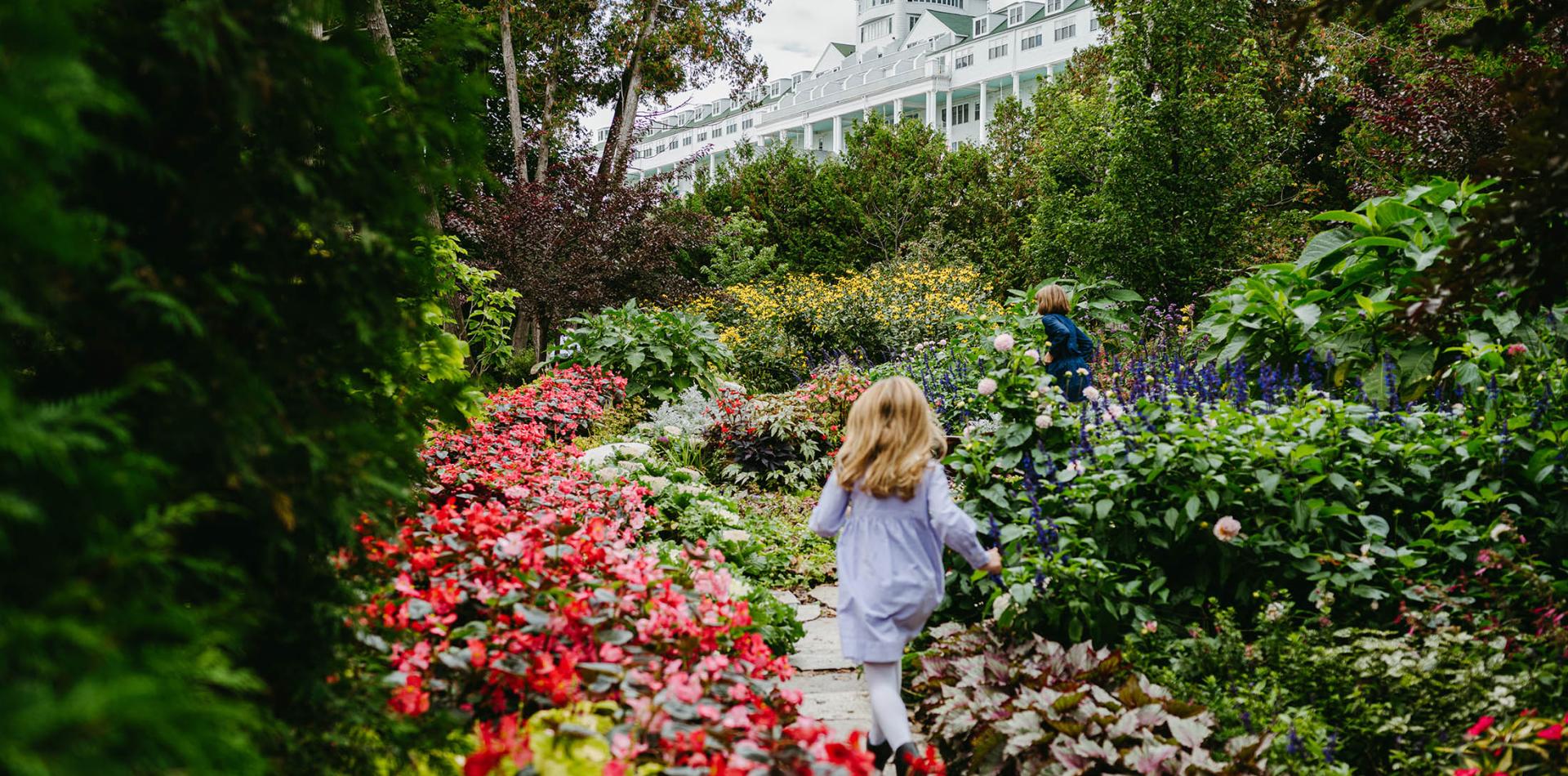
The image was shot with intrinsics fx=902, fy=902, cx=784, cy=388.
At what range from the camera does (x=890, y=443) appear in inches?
132

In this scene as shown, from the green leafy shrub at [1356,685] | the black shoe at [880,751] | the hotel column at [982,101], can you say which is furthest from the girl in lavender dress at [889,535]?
the hotel column at [982,101]

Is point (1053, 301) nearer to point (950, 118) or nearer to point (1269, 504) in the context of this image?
point (1269, 504)

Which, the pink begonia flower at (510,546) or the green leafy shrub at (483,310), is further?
the green leafy shrub at (483,310)

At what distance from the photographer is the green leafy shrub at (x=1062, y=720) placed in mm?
2668

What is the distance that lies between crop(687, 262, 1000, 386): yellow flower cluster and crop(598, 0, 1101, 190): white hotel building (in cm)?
2341

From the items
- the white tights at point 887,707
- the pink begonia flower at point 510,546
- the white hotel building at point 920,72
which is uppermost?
the white hotel building at point 920,72

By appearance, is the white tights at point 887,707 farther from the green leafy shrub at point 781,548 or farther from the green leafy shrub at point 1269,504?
the green leafy shrub at point 781,548

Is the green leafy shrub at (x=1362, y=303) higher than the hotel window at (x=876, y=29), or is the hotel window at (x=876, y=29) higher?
the hotel window at (x=876, y=29)

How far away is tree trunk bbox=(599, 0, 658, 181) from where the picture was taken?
619 inches

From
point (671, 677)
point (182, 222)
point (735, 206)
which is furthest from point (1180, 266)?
point (735, 206)

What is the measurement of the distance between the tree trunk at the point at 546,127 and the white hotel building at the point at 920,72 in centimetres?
1909

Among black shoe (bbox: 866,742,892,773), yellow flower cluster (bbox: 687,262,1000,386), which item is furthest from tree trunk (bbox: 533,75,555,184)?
black shoe (bbox: 866,742,892,773)

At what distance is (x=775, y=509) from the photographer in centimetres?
690

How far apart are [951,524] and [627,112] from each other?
14.3 m
